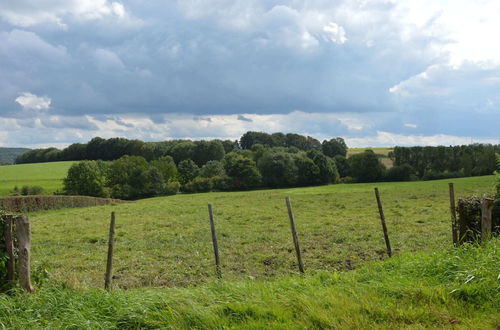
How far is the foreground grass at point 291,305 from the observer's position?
669cm

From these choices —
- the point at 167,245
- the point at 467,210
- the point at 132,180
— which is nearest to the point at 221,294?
the point at 467,210

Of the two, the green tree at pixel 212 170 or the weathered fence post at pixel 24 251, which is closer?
the weathered fence post at pixel 24 251

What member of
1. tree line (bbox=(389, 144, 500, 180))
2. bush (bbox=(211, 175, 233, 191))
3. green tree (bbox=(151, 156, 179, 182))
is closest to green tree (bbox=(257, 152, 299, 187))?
bush (bbox=(211, 175, 233, 191))

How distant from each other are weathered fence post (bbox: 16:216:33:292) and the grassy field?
272 feet

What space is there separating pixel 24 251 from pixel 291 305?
5124mm

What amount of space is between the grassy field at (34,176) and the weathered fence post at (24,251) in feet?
272

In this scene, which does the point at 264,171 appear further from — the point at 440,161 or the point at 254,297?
the point at 254,297

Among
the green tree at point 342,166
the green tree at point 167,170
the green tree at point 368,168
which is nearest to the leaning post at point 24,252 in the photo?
the green tree at point 368,168

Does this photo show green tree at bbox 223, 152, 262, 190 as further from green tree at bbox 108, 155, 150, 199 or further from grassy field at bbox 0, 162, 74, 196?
grassy field at bbox 0, 162, 74, 196

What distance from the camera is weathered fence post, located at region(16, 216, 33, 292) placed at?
311 inches

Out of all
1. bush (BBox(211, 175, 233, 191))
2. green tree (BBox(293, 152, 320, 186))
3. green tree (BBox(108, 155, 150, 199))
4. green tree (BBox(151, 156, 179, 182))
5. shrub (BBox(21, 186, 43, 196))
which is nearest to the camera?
shrub (BBox(21, 186, 43, 196))

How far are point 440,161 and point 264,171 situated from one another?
38.8m

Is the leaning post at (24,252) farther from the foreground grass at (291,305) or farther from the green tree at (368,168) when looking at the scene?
the green tree at (368,168)

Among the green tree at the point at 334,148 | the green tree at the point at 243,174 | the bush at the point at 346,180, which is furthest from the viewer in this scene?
the green tree at the point at 334,148
